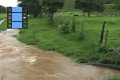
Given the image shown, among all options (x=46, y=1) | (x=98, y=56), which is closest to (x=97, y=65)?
(x=98, y=56)

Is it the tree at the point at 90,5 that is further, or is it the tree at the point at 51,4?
the tree at the point at 90,5

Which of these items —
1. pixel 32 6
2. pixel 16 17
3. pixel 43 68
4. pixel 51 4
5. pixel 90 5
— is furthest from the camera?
pixel 90 5

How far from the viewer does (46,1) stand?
1214 inches

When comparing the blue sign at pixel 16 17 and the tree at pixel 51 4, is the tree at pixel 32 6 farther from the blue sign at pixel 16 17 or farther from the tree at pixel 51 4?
the blue sign at pixel 16 17

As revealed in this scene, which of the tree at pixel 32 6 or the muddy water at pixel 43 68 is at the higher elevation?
the tree at pixel 32 6

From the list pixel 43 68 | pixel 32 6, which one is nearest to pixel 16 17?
pixel 43 68

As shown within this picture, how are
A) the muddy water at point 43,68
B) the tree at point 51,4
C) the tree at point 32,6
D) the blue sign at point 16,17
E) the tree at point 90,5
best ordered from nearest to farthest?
1. the blue sign at point 16,17
2. the muddy water at point 43,68
3. the tree at point 51,4
4. the tree at point 32,6
5. the tree at point 90,5

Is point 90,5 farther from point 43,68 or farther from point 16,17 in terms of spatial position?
point 16,17

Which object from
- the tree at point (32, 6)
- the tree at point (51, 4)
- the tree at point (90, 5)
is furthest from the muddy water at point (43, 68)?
the tree at point (90, 5)

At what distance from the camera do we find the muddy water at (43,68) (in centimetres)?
1303

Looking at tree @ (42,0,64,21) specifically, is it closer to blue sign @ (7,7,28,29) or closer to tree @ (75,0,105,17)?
tree @ (75,0,105,17)

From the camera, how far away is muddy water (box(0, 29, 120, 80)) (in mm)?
13031

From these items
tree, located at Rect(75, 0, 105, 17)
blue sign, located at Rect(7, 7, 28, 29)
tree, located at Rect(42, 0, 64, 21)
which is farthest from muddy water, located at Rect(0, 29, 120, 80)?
tree, located at Rect(75, 0, 105, 17)

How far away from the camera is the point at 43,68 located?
14.6m
